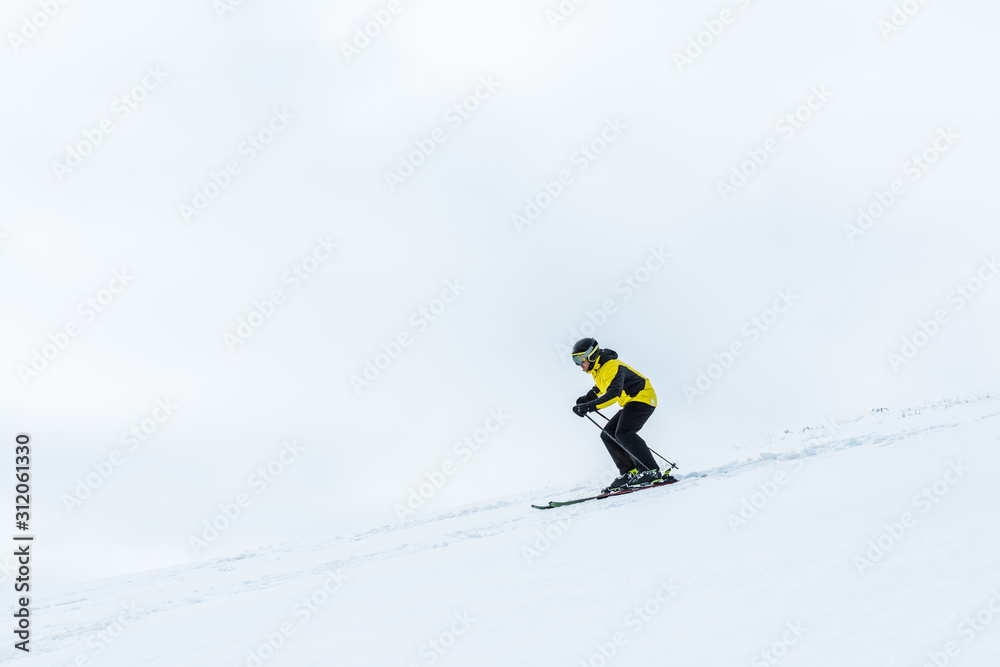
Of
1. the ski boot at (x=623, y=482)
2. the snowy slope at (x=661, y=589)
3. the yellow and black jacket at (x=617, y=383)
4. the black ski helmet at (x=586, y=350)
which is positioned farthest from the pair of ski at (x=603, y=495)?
the black ski helmet at (x=586, y=350)

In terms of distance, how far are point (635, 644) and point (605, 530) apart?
2.50 metres

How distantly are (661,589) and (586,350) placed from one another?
5024 mm

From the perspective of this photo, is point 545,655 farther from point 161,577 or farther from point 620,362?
point 161,577

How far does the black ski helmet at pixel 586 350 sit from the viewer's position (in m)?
8.91

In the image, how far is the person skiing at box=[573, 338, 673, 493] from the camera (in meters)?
8.80

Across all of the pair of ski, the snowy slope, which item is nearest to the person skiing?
the pair of ski

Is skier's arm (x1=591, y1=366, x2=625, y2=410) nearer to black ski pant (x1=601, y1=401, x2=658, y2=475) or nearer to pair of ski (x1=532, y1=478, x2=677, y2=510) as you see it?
black ski pant (x1=601, y1=401, x2=658, y2=475)

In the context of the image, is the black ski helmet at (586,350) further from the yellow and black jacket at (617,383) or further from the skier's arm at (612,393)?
the skier's arm at (612,393)

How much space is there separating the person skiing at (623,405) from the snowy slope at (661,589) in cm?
108

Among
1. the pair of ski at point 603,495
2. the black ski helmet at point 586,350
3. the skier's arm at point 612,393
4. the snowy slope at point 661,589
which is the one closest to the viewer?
the snowy slope at point 661,589

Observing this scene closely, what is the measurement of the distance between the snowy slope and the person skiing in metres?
1.08

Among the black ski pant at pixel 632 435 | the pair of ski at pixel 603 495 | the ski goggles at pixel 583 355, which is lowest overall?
the pair of ski at pixel 603 495

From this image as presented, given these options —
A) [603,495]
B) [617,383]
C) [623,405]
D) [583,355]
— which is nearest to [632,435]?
[623,405]

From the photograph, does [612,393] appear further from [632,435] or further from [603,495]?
[603,495]
